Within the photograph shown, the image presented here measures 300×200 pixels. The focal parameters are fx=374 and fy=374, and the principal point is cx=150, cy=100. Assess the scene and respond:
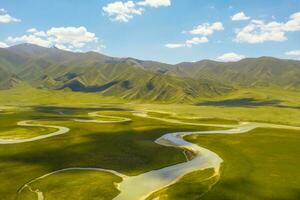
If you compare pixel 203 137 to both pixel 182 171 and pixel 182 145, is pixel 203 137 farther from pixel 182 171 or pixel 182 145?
pixel 182 171

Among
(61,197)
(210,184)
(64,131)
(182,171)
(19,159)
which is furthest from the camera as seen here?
(64,131)

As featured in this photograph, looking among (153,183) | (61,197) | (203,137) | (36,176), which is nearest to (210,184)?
(153,183)

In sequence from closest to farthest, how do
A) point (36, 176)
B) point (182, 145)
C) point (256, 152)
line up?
point (36, 176) → point (256, 152) → point (182, 145)

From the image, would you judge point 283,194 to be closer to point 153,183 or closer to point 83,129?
Result: point 153,183

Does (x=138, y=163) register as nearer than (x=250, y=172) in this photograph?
No

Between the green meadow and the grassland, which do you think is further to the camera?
the green meadow

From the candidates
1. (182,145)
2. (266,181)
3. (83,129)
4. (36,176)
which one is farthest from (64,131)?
(266,181)

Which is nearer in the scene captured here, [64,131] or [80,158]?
[80,158]

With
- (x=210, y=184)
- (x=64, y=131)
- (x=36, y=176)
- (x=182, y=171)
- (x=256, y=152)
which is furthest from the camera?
(x=64, y=131)

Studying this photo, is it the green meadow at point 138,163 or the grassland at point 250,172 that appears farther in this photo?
the green meadow at point 138,163
